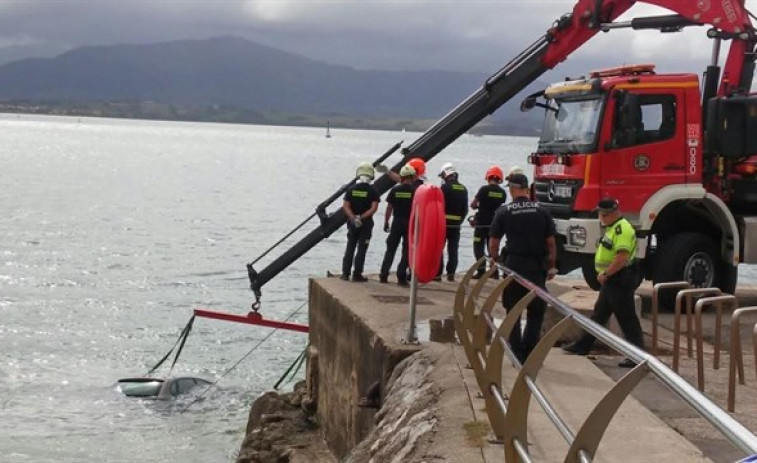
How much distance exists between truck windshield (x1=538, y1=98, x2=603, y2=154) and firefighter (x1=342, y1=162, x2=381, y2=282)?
2.45m

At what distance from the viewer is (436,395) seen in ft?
26.6

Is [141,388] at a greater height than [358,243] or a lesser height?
lesser

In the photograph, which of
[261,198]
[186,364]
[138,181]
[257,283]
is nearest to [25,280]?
[186,364]

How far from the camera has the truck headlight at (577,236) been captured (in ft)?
42.3

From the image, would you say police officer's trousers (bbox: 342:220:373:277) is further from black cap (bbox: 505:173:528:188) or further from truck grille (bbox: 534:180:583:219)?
black cap (bbox: 505:173:528:188)

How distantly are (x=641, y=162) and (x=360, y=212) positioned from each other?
155 inches

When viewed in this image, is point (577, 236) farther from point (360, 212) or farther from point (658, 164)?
point (360, 212)

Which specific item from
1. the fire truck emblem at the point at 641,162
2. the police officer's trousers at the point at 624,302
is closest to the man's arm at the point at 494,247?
the police officer's trousers at the point at 624,302

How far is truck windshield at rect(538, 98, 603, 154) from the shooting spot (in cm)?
1300

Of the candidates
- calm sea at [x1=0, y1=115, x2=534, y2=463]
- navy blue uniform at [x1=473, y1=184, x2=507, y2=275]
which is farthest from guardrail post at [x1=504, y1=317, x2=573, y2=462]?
calm sea at [x1=0, y1=115, x2=534, y2=463]

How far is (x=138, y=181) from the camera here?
8544 centimetres

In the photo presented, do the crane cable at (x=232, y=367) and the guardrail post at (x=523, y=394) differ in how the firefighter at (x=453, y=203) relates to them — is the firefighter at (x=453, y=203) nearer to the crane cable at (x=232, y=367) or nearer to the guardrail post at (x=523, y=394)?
the crane cable at (x=232, y=367)

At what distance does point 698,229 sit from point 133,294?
2000 cm

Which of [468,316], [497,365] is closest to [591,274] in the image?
[468,316]
